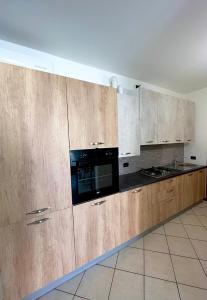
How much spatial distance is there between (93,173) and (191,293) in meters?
1.45

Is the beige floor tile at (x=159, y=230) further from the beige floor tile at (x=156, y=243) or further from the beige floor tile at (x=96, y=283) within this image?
the beige floor tile at (x=96, y=283)

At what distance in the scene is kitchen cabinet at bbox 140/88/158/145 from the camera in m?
2.46

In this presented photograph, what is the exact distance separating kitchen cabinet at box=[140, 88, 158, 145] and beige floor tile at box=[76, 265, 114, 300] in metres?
1.74

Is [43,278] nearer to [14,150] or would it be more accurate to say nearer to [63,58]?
[14,150]

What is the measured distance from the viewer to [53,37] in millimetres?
1597

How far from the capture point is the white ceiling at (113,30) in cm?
131

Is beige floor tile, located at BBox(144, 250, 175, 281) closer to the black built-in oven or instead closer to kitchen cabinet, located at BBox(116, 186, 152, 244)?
kitchen cabinet, located at BBox(116, 186, 152, 244)

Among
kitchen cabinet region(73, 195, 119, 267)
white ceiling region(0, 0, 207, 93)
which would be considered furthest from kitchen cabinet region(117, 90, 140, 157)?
kitchen cabinet region(73, 195, 119, 267)

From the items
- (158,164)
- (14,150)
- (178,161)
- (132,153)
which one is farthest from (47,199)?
(178,161)

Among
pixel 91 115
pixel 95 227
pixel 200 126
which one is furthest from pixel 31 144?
pixel 200 126

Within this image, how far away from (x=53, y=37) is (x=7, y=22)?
15.7 inches

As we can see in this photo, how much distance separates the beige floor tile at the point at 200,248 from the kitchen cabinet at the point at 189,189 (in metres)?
0.82

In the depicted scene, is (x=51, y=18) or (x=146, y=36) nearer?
(x=51, y=18)

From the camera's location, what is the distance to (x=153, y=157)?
10.5ft
